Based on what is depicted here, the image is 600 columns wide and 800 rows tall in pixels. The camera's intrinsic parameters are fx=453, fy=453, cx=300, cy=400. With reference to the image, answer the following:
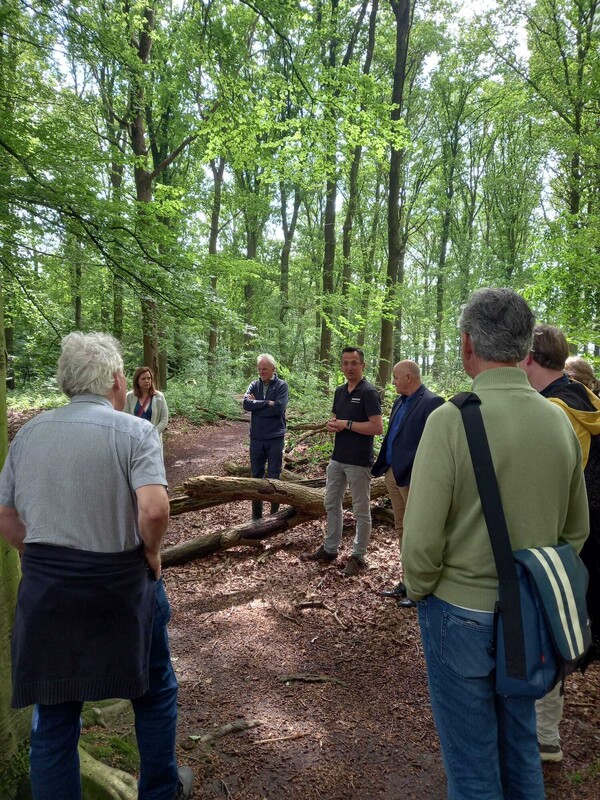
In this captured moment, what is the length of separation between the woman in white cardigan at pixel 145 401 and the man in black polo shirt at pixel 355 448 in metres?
2.34

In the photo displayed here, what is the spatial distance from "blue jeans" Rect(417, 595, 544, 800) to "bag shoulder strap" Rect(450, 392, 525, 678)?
0.08 metres

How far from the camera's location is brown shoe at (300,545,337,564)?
5.27 meters

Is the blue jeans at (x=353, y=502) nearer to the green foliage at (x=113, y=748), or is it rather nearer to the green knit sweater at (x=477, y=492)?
the green foliage at (x=113, y=748)

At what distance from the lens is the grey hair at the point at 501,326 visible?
159cm

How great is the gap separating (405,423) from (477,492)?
2.66 meters

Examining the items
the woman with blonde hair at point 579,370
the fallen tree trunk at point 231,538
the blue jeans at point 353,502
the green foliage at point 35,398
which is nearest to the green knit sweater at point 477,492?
the woman with blonde hair at point 579,370

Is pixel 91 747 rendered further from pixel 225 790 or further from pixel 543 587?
pixel 543 587

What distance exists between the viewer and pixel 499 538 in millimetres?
1441

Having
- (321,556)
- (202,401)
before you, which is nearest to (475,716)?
(321,556)

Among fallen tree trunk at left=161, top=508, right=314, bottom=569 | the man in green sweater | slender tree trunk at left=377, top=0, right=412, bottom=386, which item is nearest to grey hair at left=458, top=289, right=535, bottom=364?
the man in green sweater

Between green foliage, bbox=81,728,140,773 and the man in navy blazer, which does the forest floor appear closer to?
green foliage, bbox=81,728,140,773

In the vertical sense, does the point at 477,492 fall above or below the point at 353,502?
above

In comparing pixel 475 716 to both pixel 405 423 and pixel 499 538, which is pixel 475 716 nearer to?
pixel 499 538

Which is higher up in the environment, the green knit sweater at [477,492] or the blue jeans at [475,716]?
the green knit sweater at [477,492]
